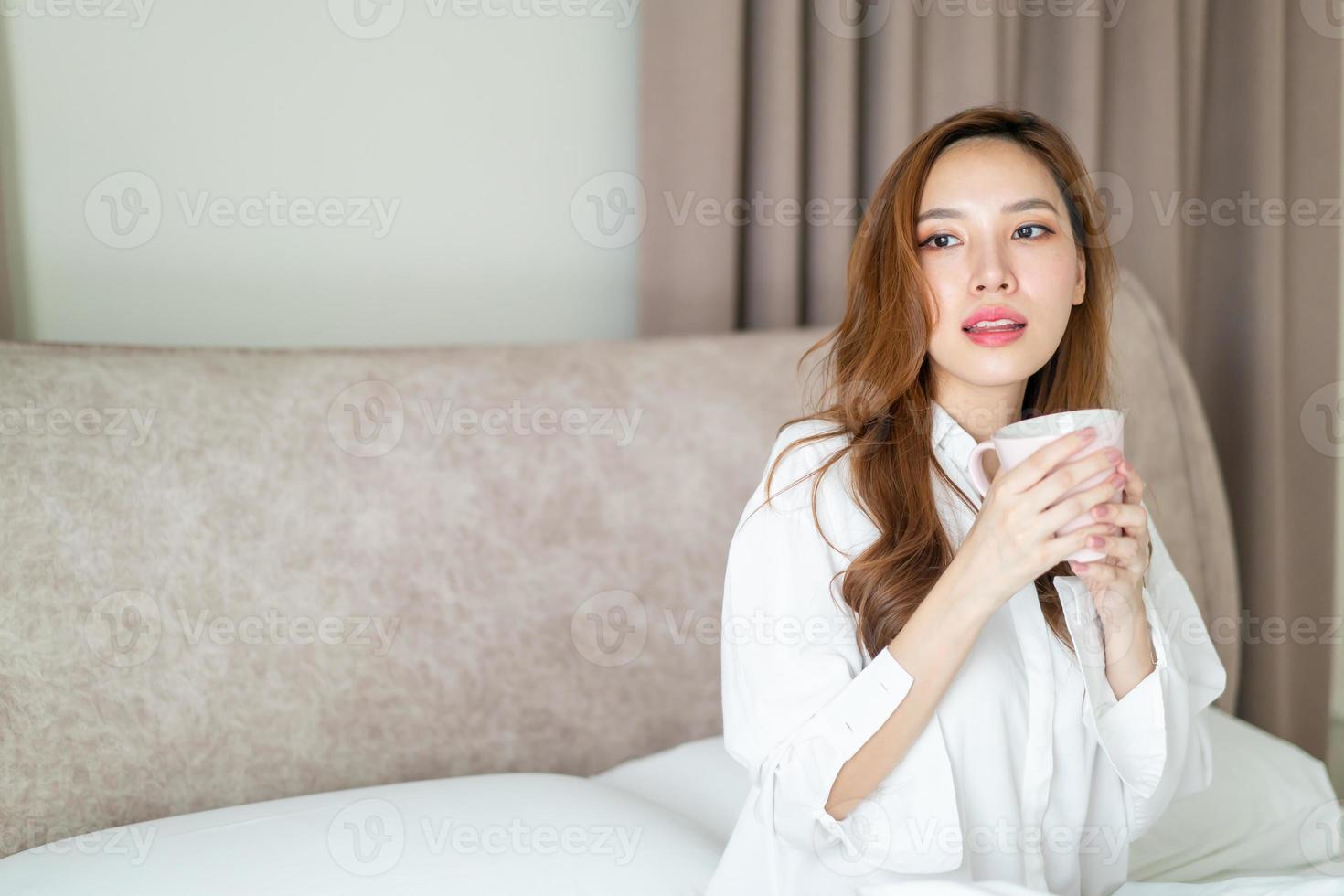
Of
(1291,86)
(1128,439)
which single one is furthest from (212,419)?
(1291,86)

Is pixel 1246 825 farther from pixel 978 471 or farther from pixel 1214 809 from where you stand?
pixel 978 471

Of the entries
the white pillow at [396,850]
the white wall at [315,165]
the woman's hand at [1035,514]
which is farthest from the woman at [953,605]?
the white wall at [315,165]

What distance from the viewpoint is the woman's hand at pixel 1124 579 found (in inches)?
40.0

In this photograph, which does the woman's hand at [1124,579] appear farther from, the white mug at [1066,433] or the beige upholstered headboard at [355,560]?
the beige upholstered headboard at [355,560]

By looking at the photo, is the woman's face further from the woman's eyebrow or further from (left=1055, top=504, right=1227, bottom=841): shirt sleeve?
(left=1055, top=504, right=1227, bottom=841): shirt sleeve

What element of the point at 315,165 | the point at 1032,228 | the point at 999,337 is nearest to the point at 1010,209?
the point at 1032,228

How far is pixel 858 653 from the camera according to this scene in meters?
1.13

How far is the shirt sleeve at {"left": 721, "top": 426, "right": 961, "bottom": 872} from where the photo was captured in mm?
1041

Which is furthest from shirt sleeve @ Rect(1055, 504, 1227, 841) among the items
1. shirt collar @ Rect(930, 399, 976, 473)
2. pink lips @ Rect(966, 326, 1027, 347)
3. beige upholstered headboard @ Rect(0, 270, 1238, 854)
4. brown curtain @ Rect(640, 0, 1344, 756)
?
brown curtain @ Rect(640, 0, 1344, 756)

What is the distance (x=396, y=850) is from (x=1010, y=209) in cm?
101

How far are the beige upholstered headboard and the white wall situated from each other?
0.28m

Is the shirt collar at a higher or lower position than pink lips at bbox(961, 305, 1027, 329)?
lower

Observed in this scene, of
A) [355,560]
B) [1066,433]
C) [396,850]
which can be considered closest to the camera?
[1066,433]

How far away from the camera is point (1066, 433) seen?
38.0 inches
